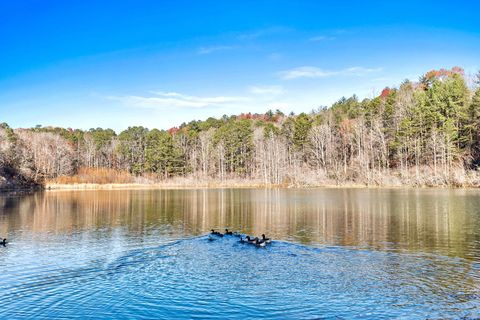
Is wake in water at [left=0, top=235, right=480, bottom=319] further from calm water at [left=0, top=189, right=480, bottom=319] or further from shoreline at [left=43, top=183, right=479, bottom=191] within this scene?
shoreline at [left=43, top=183, right=479, bottom=191]

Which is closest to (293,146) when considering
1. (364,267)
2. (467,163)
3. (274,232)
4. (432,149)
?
(432,149)

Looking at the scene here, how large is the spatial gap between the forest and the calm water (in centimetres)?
4818

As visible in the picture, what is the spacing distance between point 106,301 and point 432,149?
78005 millimetres

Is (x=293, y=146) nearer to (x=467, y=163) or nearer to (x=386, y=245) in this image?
(x=467, y=163)

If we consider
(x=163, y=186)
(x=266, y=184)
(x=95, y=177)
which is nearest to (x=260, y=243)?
(x=266, y=184)

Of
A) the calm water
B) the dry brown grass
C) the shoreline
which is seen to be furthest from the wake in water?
the dry brown grass

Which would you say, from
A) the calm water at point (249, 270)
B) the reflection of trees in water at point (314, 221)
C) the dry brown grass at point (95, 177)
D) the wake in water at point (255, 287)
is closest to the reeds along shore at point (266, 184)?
the dry brown grass at point (95, 177)

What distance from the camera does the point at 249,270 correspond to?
17.3 meters

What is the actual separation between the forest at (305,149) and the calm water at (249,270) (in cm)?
4818

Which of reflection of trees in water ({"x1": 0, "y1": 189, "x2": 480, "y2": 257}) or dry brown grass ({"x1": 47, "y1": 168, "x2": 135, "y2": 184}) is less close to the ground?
dry brown grass ({"x1": 47, "y1": 168, "x2": 135, "y2": 184})

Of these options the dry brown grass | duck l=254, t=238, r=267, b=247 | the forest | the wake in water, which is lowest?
the wake in water

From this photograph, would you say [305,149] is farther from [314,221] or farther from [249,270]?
[249,270]

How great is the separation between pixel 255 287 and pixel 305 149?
289 feet

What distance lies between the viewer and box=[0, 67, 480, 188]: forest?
75.2m
